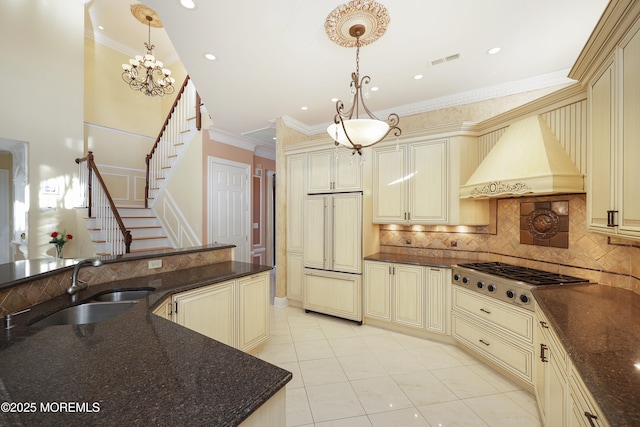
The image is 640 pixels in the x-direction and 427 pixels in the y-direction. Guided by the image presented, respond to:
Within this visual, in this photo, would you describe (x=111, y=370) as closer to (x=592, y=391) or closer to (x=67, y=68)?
(x=592, y=391)

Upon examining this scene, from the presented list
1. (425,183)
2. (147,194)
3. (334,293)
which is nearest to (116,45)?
(147,194)

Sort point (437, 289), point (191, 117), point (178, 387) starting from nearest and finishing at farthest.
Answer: point (178, 387) → point (437, 289) → point (191, 117)

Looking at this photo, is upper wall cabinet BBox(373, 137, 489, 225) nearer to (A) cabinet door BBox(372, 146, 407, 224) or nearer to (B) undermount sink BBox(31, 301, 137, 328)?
(A) cabinet door BBox(372, 146, 407, 224)

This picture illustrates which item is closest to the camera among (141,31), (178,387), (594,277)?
(178,387)

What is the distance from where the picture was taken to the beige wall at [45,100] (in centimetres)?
405

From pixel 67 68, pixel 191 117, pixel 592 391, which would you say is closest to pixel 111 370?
pixel 592 391

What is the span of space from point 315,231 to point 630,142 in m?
3.10

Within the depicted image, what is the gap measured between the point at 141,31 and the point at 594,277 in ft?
28.6

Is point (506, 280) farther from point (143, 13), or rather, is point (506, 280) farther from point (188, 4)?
point (143, 13)

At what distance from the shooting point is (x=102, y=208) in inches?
169

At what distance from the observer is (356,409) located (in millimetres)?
2062

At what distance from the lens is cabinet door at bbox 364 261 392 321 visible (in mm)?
3430

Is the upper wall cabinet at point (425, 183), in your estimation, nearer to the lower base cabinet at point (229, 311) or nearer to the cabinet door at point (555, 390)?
the cabinet door at point (555, 390)

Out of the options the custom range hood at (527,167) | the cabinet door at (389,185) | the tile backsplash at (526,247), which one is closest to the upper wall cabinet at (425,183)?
the cabinet door at (389,185)
